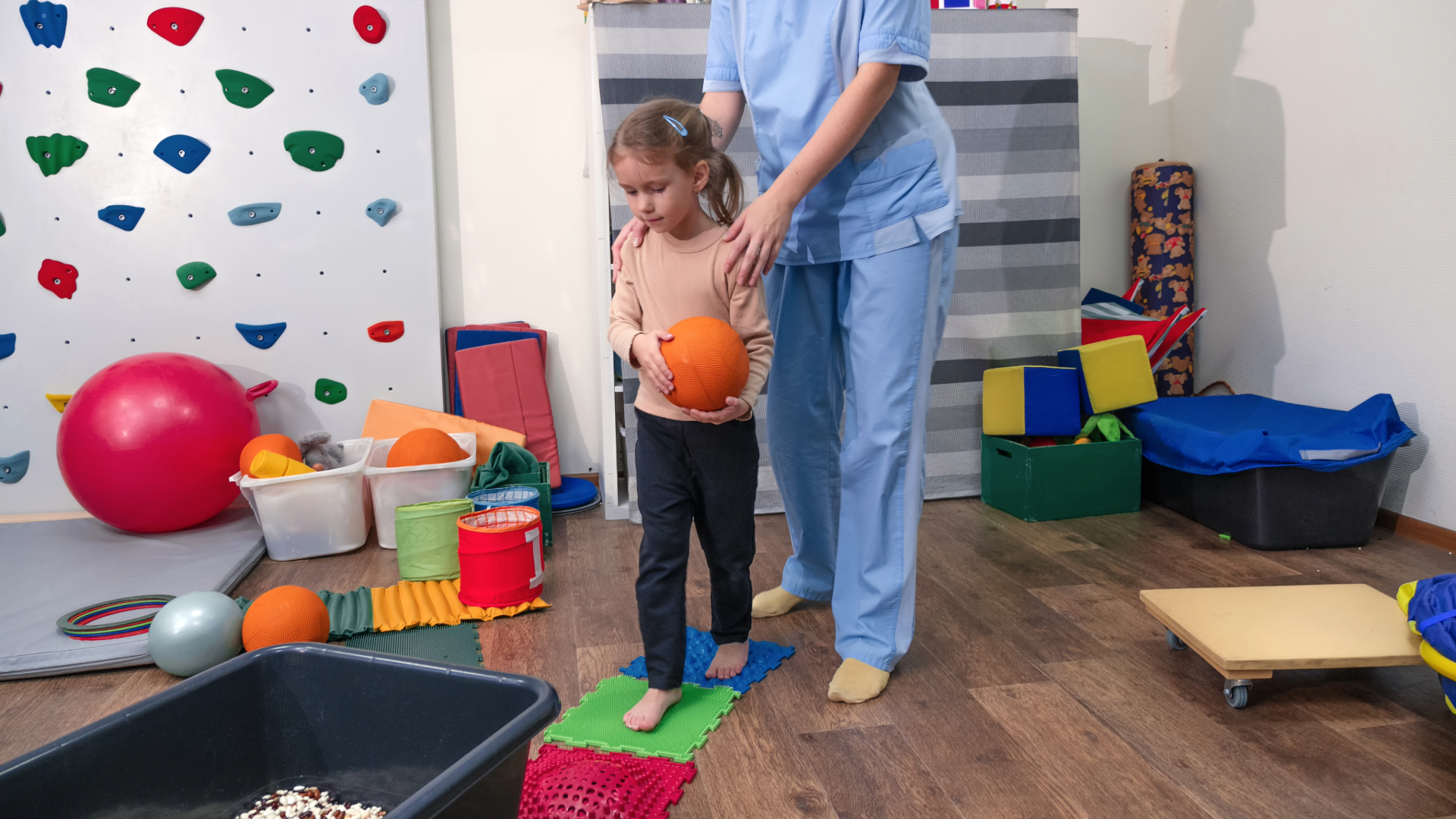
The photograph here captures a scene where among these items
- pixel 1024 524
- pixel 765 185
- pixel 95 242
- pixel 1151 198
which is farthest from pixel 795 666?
pixel 95 242

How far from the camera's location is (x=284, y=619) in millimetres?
1756

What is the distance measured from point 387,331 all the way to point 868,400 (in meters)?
1.98

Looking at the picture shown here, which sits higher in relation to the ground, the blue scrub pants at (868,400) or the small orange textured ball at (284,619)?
the blue scrub pants at (868,400)

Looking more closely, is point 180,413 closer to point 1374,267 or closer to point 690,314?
point 690,314

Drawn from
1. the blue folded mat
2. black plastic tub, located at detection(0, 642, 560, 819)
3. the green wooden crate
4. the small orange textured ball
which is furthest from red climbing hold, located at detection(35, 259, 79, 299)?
the blue folded mat

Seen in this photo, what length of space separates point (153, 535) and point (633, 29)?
1951 mm

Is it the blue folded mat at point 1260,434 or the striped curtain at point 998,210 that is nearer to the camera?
the blue folded mat at point 1260,434

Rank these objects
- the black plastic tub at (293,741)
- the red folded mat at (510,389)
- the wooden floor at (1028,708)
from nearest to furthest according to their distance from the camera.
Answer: the black plastic tub at (293,741), the wooden floor at (1028,708), the red folded mat at (510,389)

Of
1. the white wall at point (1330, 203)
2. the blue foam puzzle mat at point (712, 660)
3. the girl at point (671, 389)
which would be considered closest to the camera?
the girl at point (671, 389)

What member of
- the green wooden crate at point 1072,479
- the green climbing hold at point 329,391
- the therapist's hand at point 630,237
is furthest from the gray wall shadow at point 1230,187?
the green climbing hold at point 329,391

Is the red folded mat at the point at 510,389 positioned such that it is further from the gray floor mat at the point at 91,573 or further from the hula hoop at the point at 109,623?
the hula hoop at the point at 109,623

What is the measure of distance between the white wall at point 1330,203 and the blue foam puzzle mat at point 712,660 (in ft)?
5.94

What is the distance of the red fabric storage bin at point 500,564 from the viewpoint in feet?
6.59

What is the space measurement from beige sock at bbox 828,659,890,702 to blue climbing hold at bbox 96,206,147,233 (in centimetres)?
257
